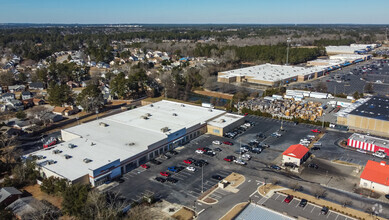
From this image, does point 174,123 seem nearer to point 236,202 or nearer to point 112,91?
point 236,202

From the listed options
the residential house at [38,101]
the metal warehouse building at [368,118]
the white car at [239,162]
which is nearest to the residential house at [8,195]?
the white car at [239,162]

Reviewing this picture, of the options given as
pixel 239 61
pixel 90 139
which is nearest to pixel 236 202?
pixel 90 139

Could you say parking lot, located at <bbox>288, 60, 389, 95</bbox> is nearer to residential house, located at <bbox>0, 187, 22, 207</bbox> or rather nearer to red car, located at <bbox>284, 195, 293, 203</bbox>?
red car, located at <bbox>284, 195, 293, 203</bbox>

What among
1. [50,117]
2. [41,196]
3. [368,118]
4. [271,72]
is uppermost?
[271,72]

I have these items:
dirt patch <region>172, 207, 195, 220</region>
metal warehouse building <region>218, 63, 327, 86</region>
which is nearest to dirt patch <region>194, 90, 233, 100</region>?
metal warehouse building <region>218, 63, 327, 86</region>

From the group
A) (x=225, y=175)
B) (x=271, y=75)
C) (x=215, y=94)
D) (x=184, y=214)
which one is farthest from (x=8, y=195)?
(x=271, y=75)

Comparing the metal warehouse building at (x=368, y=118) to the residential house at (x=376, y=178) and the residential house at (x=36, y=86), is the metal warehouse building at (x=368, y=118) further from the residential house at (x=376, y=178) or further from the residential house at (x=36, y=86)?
the residential house at (x=36, y=86)

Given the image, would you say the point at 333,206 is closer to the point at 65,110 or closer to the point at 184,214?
the point at 184,214
